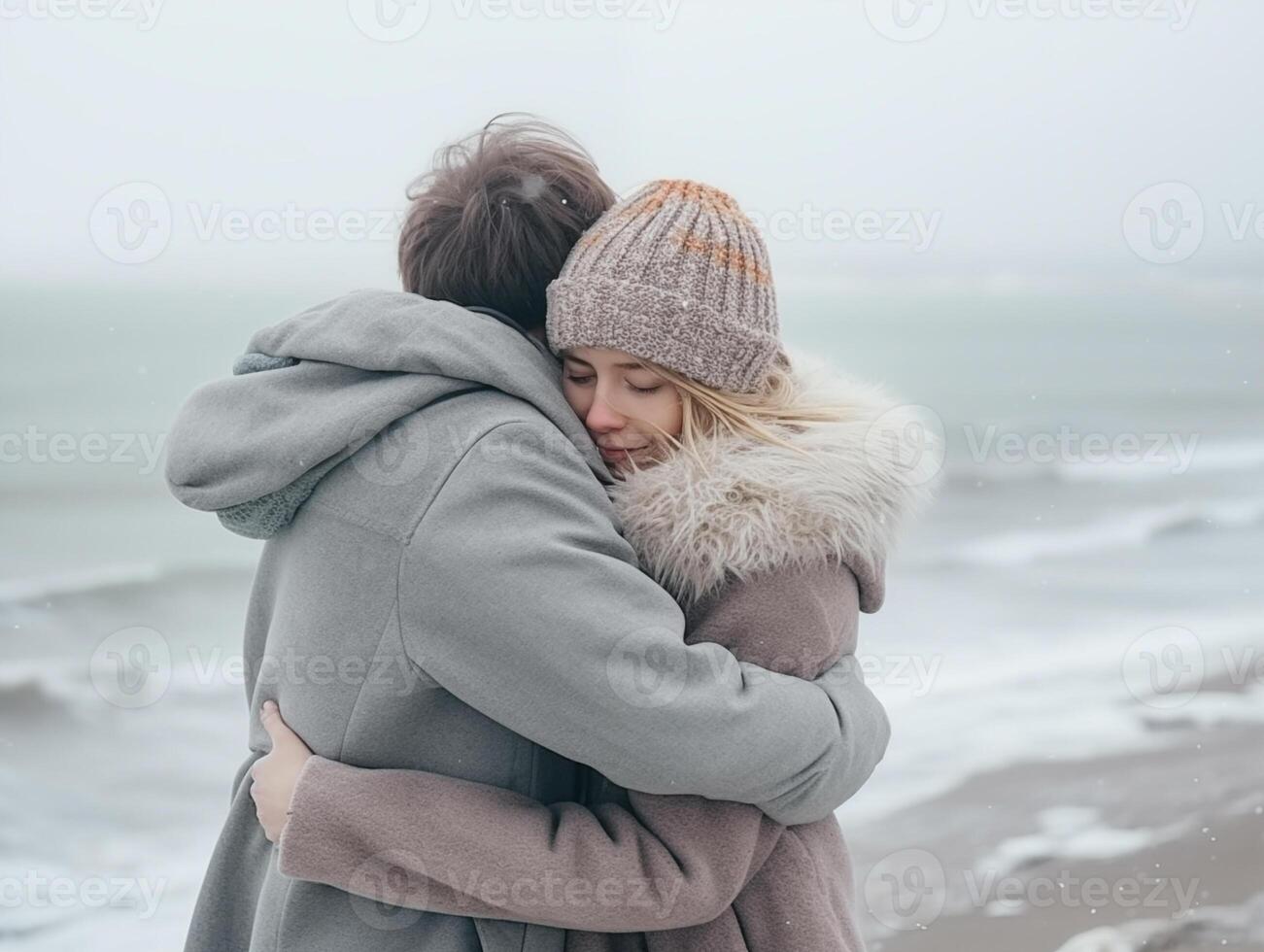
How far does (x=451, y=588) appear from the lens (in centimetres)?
98

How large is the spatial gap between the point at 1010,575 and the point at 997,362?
2499 mm

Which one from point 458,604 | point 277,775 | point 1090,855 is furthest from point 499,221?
point 1090,855

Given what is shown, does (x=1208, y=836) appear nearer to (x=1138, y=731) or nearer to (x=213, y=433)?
(x=1138, y=731)

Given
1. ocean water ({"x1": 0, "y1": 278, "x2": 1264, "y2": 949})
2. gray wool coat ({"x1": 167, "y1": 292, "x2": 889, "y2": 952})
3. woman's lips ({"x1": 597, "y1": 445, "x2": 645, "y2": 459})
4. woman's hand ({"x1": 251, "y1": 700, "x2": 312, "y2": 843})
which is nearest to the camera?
gray wool coat ({"x1": 167, "y1": 292, "x2": 889, "y2": 952})

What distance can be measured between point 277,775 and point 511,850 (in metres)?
0.23

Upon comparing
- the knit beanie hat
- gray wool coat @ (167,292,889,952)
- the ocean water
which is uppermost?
the knit beanie hat

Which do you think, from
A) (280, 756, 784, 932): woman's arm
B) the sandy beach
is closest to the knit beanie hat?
(280, 756, 784, 932): woman's arm

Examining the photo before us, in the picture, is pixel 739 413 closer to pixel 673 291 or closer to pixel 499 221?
pixel 673 291

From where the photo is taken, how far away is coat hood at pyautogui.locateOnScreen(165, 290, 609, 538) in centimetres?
103

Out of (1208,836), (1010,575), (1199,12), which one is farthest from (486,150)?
(1199,12)

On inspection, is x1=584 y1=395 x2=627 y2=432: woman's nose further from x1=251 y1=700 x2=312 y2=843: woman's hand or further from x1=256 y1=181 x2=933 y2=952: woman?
x1=251 y1=700 x2=312 y2=843: woman's hand

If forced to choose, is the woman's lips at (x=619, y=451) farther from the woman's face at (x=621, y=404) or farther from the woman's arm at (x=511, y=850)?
the woman's arm at (x=511, y=850)

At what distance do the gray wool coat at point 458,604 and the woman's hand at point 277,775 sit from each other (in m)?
0.02

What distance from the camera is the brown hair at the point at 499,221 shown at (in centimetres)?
118
